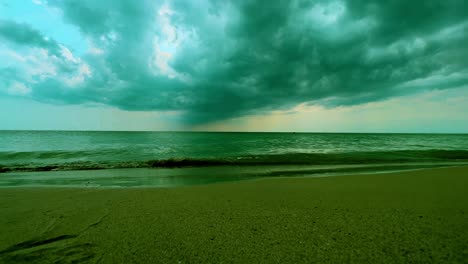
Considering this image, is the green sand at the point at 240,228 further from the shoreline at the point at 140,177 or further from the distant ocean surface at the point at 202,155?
the distant ocean surface at the point at 202,155

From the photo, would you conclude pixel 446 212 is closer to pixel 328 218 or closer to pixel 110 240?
pixel 328 218

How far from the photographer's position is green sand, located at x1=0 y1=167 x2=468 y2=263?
2.92 metres

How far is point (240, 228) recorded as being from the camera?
384 cm

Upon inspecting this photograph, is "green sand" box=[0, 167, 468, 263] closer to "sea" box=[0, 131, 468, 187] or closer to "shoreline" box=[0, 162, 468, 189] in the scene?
"shoreline" box=[0, 162, 468, 189]

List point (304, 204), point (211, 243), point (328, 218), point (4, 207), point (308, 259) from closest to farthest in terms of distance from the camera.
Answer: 1. point (308, 259)
2. point (211, 243)
3. point (328, 218)
4. point (304, 204)
5. point (4, 207)

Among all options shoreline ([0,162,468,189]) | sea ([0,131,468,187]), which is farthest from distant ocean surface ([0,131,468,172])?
shoreline ([0,162,468,189])

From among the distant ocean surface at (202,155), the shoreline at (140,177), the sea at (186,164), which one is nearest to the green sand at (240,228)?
the shoreline at (140,177)

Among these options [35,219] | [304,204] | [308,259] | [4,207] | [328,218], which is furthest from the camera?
[4,207]

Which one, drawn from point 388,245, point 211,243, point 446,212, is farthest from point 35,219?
point 446,212

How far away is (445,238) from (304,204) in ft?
8.50

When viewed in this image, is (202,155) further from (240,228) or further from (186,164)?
(240,228)

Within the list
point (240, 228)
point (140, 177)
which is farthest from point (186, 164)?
point (240, 228)

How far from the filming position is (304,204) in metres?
5.31

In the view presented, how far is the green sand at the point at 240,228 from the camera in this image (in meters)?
2.92
